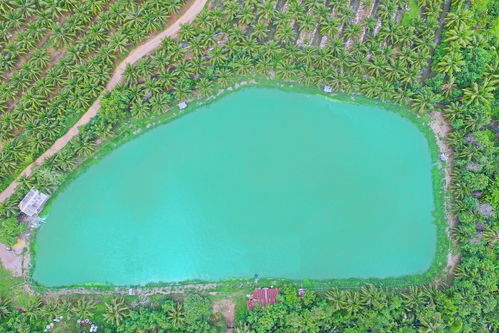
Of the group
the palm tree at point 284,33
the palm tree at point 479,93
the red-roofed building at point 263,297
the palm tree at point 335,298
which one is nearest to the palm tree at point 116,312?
the red-roofed building at point 263,297

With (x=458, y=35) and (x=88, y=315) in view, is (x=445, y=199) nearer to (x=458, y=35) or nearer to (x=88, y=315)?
(x=458, y=35)

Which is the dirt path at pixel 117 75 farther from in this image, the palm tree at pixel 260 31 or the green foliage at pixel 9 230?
Result: the palm tree at pixel 260 31

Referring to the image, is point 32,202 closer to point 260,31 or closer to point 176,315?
point 176,315

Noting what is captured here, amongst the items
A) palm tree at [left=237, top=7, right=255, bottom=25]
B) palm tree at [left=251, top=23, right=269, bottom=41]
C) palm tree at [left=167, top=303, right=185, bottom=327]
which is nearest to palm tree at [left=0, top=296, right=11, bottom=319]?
palm tree at [left=167, top=303, right=185, bottom=327]

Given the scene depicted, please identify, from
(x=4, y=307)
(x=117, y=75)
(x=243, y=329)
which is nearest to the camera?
(x=243, y=329)

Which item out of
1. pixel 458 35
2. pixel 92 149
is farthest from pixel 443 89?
pixel 92 149

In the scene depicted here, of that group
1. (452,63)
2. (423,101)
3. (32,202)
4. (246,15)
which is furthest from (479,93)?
(32,202)
